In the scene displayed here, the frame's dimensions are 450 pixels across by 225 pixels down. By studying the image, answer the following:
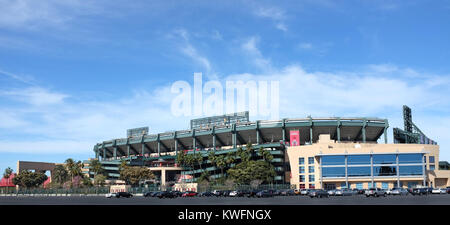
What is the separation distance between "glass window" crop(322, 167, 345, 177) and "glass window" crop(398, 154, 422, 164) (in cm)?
1560

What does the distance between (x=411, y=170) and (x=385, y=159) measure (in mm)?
7368

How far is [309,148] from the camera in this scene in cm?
12838

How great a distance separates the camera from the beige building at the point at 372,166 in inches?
4747

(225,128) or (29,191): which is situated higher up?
(225,128)

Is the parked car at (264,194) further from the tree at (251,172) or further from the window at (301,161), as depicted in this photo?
the window at (301,161)

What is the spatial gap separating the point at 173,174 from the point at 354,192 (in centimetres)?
8921

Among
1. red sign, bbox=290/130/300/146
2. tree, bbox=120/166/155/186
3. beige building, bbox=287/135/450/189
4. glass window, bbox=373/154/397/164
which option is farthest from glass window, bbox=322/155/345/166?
tree, bbox=120/166/155/186

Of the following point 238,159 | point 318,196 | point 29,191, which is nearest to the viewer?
point 318,196

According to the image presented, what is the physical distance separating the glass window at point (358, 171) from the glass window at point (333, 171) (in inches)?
73.9

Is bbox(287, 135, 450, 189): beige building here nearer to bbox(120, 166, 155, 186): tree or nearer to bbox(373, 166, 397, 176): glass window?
bbox(373, 166, 397, 176): glass window

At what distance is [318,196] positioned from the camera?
3211 inches

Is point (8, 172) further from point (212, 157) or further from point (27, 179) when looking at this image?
point (212, 157)
